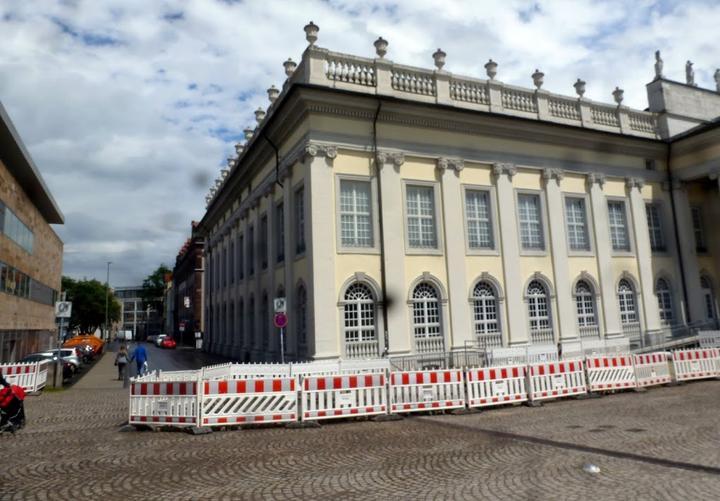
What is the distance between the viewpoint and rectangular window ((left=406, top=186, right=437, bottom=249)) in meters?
20.3

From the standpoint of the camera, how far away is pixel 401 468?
288 inches

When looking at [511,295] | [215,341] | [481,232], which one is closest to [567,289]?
[511,295]

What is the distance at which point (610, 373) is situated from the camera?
1423cm

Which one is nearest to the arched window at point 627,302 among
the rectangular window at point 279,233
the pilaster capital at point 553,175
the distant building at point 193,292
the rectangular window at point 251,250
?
the pilaster capital at point 553,175

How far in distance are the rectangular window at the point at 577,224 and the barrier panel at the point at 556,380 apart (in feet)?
36.0

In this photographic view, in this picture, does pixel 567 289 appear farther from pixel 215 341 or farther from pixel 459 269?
pixel 215 341

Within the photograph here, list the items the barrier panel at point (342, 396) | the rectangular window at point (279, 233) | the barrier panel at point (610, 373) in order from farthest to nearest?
1. the rectangular window at point (279, 233)
2. the barrier panel at point (610, 373)
3. the barrier panel at point (342, 396)

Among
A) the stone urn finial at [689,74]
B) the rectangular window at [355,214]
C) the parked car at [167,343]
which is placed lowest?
the parked car at [167,343]

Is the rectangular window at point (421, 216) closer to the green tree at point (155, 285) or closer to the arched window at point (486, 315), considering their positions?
the arched window at point (486, 315)

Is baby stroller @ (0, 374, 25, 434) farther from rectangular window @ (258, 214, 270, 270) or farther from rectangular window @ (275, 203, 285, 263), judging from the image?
rectangular window @ (258, 214, 270, 270)

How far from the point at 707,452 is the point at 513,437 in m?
2.86

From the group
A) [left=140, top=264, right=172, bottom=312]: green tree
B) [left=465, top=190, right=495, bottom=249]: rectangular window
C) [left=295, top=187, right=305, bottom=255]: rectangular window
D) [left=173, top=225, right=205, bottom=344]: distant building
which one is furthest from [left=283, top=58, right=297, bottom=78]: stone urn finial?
[left=140, top=264, right=172, bottom=312]: green tree

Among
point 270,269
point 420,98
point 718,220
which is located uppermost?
point 420,98

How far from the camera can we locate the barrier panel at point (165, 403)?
10.5 metres
